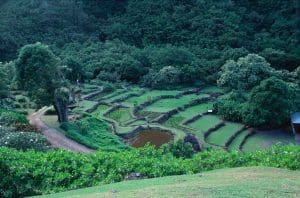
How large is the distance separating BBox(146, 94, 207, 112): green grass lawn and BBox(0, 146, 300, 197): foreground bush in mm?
23067

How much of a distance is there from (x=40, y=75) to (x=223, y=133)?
1323cm

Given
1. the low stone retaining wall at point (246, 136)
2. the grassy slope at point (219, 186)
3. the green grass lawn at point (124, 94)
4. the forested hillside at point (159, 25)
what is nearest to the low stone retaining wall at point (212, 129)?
the low stone retaining wall at point (246, 136)

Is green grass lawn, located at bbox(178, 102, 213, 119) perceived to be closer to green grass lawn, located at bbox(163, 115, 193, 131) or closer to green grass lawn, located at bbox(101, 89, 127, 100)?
green grass lawn, located at bbox(163, 115, 193, 131)

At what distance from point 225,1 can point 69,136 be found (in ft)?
151

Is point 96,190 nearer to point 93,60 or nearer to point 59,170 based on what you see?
point 59,170

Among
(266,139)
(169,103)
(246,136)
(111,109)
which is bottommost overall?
(266,139)

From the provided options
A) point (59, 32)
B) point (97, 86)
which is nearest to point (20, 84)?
point (97, 86)

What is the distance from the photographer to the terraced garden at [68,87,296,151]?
3450cm

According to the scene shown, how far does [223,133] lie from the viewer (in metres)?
35.8

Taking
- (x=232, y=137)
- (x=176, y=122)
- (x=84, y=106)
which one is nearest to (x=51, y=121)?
(x=84, y=106)

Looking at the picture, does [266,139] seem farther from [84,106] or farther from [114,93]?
[114,93]

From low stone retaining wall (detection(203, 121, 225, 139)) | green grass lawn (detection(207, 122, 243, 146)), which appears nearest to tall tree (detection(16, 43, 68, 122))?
low stone retaining wall (detection(203, 121, 225, 139))

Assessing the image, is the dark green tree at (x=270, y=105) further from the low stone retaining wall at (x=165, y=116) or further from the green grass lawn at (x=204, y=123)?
the low stone retaining wall at (x=165, y=116)

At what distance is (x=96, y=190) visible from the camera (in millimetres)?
13352
